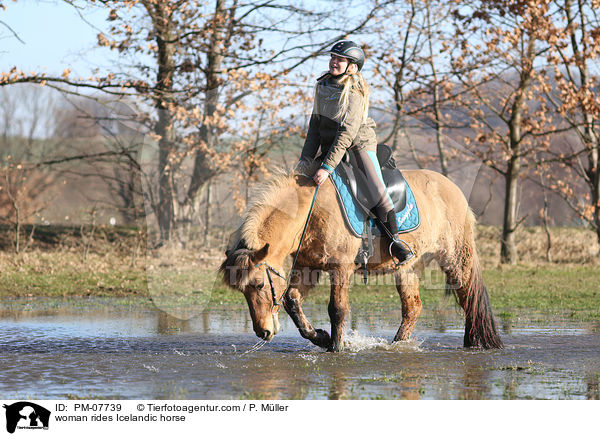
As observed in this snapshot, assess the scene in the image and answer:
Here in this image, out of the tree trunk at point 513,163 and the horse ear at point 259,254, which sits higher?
the tree trunk at point 513,163

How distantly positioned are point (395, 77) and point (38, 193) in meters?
→ 15.1

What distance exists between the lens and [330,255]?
721 cm

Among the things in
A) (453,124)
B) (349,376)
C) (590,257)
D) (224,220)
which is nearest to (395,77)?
(453,124)

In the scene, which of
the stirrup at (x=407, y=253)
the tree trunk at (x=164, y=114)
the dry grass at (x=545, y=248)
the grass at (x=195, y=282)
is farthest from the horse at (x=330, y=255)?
the dry grass at (x=545, y=248)

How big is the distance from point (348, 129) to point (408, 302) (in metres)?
2.43

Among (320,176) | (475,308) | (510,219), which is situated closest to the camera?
(320,176)

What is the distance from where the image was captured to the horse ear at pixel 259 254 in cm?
651

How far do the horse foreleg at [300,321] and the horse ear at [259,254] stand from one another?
0.89 m

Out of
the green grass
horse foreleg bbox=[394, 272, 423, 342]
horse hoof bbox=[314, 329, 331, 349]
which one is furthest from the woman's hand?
the green grass

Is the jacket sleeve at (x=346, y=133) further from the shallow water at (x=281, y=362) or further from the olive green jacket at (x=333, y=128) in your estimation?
the shallow water at (x=281, y=362)

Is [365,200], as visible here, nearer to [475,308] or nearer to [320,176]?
[320,176]

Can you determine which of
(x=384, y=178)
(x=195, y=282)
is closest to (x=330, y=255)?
(x=384, y=178)

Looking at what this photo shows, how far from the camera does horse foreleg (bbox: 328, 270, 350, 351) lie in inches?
288
